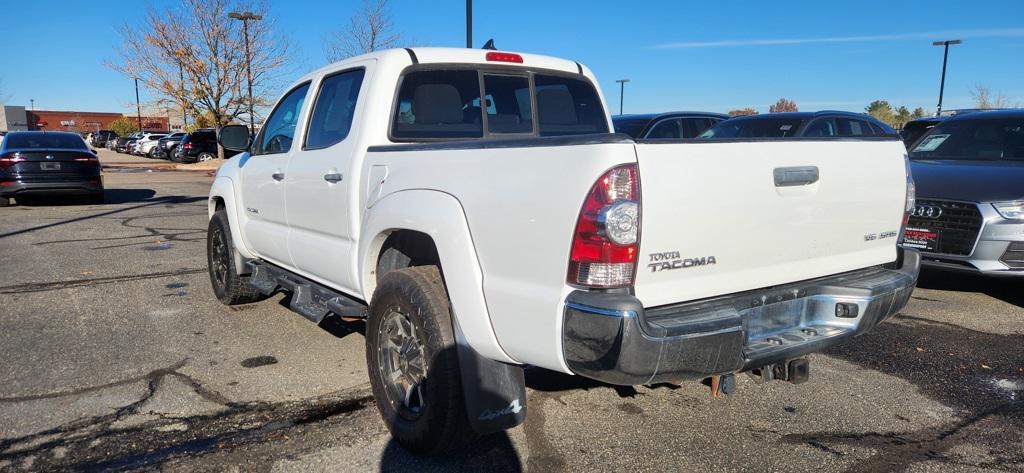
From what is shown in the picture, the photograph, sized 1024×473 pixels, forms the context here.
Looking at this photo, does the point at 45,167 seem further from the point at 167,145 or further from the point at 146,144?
the point at 146,144

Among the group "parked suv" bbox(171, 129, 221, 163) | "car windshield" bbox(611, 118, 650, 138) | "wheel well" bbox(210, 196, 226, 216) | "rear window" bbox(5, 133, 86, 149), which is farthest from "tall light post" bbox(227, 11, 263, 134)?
"wheel well" bbox(210, 196, 226, 216)

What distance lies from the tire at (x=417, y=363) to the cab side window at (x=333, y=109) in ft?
3.93

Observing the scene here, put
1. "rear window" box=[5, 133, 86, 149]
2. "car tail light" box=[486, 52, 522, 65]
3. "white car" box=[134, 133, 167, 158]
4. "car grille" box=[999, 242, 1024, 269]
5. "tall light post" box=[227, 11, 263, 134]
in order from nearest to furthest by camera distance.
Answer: "car tail light" box=[486, 52, 522, 65], "car grille" box=[999, 242, 1024, 269], "rear window" box=[5, 133, 86, 149], "tall light post" box=[227, 11, 263, 134], "white car" box=[134, 133, 167, 158]

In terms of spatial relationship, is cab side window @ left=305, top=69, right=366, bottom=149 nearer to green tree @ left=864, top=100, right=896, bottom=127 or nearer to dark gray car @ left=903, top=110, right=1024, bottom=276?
dark gray car @ left=903, top=110, right=1024, bottom=276

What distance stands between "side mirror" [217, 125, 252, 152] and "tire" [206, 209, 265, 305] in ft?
2.20

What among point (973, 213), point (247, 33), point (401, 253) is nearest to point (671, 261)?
point (401, 253)

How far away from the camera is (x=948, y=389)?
4398 mm

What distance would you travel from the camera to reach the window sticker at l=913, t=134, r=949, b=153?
8070 millimetres

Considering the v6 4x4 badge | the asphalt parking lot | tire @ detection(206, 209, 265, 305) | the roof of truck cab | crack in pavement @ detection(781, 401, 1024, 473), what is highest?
the roof of truck cab

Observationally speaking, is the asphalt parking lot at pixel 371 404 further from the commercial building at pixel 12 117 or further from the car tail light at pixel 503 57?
the commercial building at pixel 12 117

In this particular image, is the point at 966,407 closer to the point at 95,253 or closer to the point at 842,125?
the point at 842,125

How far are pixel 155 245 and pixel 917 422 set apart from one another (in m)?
9.13

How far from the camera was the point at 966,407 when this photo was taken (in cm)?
411

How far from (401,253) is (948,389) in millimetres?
3406
